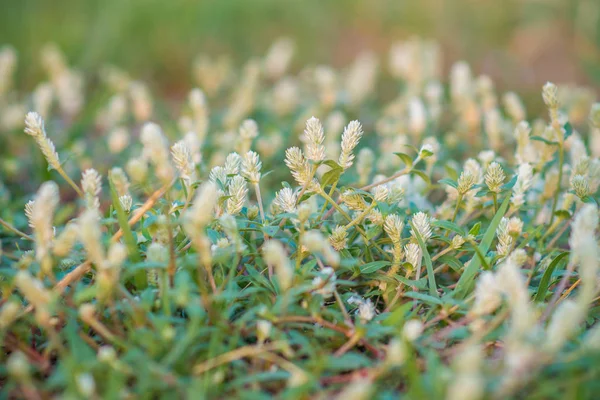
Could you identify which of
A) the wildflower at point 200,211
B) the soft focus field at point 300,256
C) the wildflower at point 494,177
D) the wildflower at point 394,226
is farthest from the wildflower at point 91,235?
the wildflower at point 494,177

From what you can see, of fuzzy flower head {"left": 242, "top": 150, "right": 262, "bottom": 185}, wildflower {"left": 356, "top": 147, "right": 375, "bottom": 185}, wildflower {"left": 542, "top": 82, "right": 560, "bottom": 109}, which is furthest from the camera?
wildflower {"left": 356, "top": 147, "right": 375, "bottom": 185}

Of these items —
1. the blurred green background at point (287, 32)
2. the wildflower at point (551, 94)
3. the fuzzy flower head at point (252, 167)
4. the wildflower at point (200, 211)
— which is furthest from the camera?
the blurred green background at point (287, 32)

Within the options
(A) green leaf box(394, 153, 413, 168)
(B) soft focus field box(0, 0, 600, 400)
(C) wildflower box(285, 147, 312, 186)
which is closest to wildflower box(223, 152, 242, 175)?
(B) soft focus field box(0, 0, 600, 400)

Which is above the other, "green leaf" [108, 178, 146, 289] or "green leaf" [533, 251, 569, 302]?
"green leaf" [108, 178, 146, 289]

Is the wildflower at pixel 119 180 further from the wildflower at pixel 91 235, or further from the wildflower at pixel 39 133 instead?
the wildflower at pixel 91 235

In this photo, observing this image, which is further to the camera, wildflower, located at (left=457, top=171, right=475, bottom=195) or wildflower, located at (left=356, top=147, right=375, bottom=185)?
wildflower, located at (left=356, top=147, right=375, bottom=185)

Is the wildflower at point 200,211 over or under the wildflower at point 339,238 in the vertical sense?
under

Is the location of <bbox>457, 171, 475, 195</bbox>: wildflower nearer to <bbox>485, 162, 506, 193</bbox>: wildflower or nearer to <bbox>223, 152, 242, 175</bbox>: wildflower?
<bbox>485, 162, 506, 193</bbox>: wildflower
